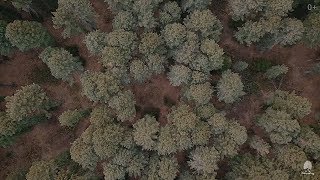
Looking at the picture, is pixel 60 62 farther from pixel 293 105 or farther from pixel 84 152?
pixel 293 105

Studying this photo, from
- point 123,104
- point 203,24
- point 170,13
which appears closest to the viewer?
point 123,104

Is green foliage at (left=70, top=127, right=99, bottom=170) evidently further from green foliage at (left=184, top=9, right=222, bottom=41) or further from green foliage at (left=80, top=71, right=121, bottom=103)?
green foliage at (left=184, top=9, right=222, bottom=41)

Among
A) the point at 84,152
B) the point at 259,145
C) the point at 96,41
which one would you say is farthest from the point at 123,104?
the point at 259,145

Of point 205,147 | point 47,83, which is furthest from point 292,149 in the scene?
point 47,83

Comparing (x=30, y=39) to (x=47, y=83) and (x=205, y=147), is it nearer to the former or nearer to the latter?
(x=47, y=83)

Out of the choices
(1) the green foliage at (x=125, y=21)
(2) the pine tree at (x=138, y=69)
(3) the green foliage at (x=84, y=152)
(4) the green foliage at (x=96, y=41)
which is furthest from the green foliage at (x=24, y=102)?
(1) the green foliage at (x=125, y=21)

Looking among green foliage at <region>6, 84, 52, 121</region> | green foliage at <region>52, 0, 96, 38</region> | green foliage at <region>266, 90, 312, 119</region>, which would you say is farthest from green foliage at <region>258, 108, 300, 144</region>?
green foliage at <region>6, 84, 52, 121</region>
